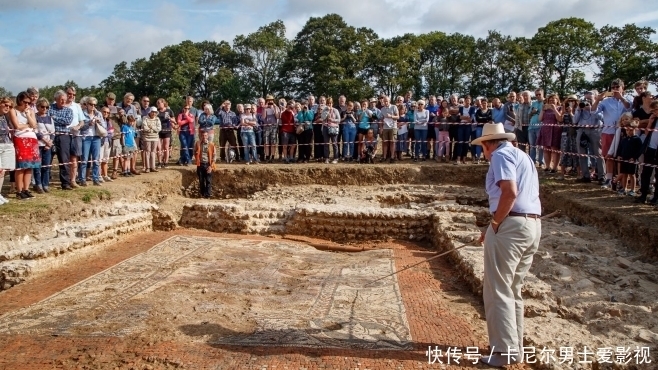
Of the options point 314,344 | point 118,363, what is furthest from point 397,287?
point 118,363

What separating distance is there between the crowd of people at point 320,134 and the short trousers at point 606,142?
2 centimetres

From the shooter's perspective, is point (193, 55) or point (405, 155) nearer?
point (405, 155)

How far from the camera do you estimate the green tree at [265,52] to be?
46.9 meters

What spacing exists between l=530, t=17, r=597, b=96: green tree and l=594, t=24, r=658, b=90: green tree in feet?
3.25

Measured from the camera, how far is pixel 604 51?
124ft

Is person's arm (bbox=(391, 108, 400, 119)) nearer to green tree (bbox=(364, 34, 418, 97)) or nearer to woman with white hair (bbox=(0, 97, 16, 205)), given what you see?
woman with white hair (bbox=(0, 97, 16, 205))

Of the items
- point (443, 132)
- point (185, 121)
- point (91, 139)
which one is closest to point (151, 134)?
point (185, 121)

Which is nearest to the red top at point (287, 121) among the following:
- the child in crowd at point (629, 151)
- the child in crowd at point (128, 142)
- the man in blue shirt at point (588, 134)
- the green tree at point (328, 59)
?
the child in crowd at point (128, 142)

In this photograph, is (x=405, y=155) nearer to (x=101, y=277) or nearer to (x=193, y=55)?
(x=101, y=277)

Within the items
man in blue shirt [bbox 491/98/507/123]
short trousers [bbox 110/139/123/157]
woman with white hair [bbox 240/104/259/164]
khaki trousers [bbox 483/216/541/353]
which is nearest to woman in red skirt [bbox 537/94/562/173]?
man in blue shirt [bbox 491/98/507/123]

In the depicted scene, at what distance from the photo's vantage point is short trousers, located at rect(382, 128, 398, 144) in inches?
635

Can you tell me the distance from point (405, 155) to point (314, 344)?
518 inches

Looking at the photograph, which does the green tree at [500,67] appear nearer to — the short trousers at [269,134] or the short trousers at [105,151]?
the short trousers at [269,134]

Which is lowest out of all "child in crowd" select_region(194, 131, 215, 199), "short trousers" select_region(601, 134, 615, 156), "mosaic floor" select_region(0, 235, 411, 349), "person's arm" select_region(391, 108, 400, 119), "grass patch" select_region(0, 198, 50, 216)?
"mosaic floor" select_region(0, 235, 411, 349)
